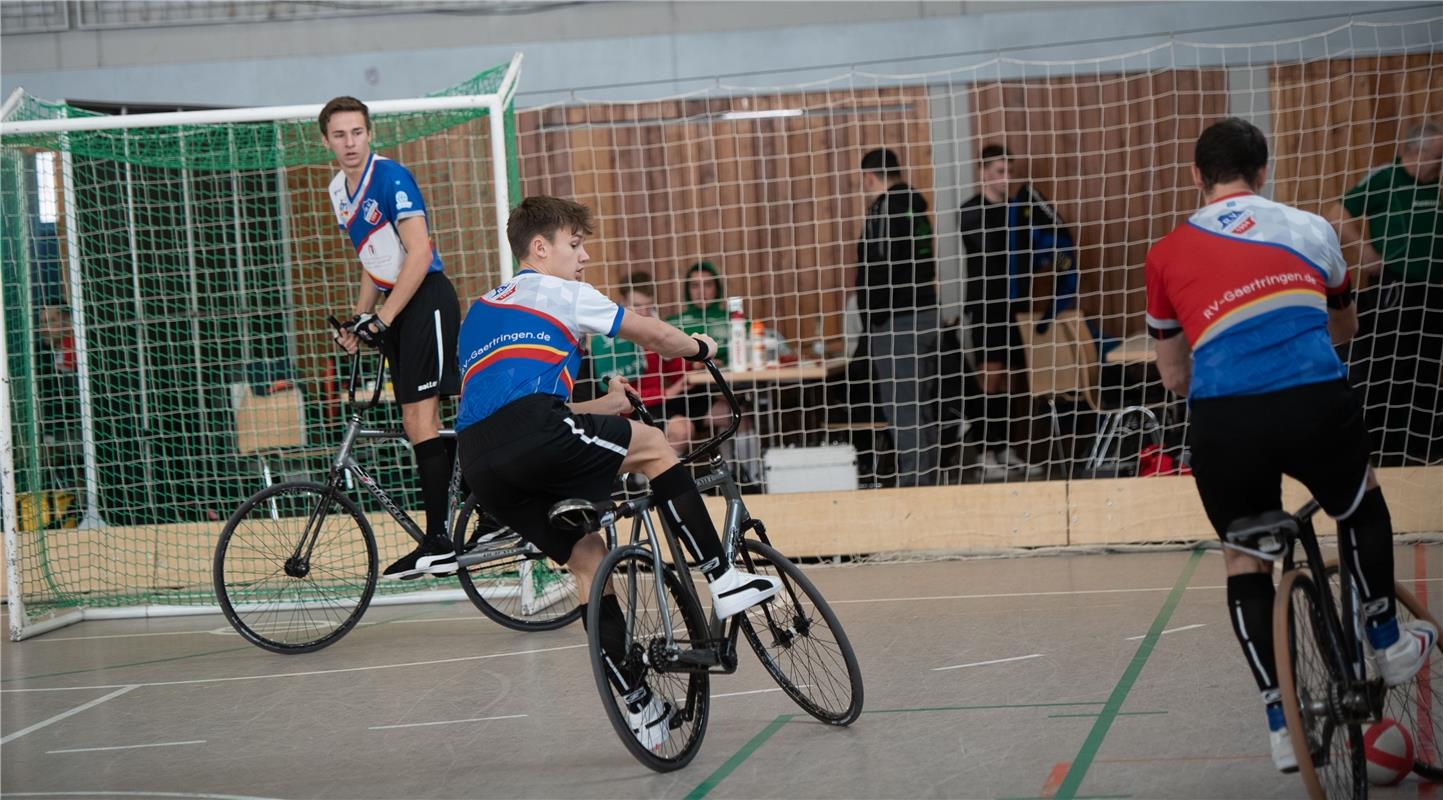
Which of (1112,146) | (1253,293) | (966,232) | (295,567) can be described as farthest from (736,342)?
(1253,293)

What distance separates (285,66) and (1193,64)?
5907 millimetres

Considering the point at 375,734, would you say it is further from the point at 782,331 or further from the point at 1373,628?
the point at 782,331

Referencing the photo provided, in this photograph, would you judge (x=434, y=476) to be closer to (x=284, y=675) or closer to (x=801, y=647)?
(x=284, y=675)

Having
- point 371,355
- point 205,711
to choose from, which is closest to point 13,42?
point 371,355

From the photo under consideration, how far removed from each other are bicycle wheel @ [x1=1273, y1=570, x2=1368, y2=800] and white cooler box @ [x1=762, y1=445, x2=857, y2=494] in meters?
4.40

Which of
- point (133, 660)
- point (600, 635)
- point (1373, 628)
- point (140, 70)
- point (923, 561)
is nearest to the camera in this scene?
point (1373, 628)

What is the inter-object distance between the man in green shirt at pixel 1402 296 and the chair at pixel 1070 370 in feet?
3.71

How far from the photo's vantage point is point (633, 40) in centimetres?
952

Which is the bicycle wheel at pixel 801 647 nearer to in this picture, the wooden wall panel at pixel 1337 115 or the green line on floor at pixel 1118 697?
the green line on floor at pixel 1118 697

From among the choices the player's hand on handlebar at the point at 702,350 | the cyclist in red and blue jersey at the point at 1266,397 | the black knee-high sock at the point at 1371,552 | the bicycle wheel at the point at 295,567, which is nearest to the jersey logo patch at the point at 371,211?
the bicycle wheel at the point at 295,567

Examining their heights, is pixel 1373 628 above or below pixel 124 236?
below

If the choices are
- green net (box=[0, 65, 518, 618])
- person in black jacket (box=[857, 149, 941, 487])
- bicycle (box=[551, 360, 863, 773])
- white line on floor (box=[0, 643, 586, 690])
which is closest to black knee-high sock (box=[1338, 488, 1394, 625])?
bicycle (box=[551, 360, 863, 773])

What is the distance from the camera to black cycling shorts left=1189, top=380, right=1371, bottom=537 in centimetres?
276

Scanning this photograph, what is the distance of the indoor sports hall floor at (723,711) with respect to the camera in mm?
3377
